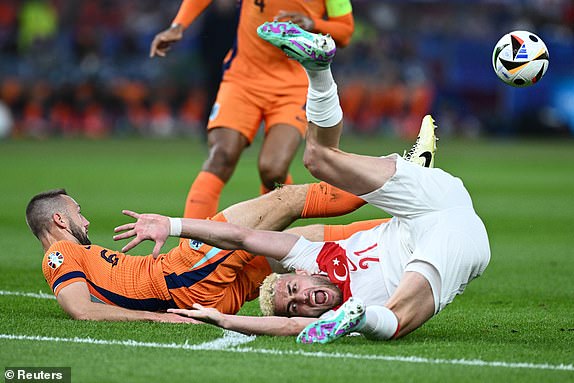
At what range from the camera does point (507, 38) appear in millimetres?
8086

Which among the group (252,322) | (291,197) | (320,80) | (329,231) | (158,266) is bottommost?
Result: (252,322)

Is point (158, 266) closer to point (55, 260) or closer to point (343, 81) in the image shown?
point (55, 260)

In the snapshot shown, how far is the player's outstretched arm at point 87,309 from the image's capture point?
255 inches

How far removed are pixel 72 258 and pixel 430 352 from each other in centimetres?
224

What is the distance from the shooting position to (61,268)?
6.54m

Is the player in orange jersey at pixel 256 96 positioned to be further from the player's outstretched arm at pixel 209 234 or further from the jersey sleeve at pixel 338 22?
the player's outstretched arm at pixel 209 234

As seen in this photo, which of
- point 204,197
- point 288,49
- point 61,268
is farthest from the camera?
point 204,197

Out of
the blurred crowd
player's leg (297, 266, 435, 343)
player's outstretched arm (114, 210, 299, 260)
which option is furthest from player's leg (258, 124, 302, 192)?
the blurred crowd

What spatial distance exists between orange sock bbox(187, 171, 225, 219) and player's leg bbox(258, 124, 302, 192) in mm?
424

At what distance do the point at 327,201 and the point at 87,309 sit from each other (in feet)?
5.44

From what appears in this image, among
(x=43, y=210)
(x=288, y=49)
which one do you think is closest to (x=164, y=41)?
(x=43, y=210)

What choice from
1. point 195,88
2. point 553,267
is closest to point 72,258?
point 553,267

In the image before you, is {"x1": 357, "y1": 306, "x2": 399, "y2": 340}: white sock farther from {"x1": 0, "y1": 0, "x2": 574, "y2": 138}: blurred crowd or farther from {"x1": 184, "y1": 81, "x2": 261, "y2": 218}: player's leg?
{"x1": 0, "y1": 0, "x2": 574, "y2": 138}: blurred crowd

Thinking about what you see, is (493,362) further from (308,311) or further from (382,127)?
(382,127)
